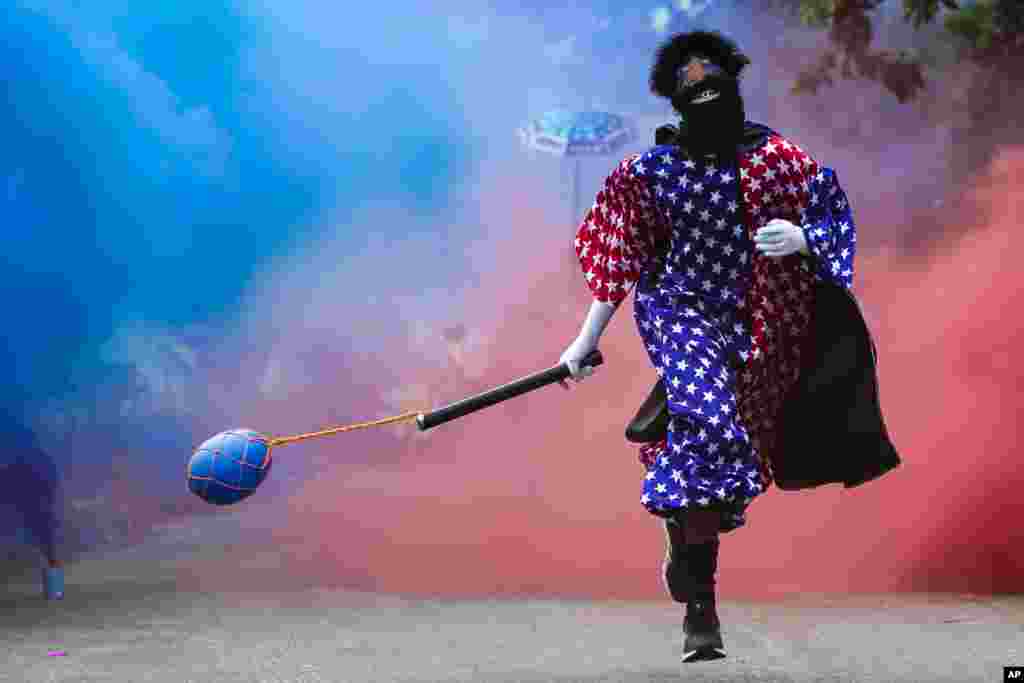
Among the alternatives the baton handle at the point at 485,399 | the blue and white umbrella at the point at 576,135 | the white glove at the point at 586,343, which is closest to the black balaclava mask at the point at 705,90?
the white glove at the point at 586,343

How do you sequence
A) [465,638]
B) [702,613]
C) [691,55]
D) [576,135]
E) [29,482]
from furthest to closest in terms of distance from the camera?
[576,135], [29,482], [465,638], [691,55], [702,613]

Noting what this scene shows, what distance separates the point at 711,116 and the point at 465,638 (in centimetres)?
194

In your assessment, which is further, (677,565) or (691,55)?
(691,55)

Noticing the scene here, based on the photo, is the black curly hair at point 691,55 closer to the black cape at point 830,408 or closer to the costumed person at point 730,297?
the costumed person at point 730,297

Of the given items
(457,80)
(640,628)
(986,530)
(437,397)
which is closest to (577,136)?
(457,80)

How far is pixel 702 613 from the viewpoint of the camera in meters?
4.54

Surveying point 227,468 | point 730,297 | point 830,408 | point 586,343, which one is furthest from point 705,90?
point 227,468

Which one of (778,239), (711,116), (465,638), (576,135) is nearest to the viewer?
(778,239)

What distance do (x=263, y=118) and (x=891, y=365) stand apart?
3869 mm

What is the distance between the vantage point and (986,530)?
6.69m

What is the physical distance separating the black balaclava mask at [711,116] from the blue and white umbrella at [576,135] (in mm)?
6049

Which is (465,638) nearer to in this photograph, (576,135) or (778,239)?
(778,239)

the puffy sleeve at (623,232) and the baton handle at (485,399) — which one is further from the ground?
the puffy sleeve at (623,232)

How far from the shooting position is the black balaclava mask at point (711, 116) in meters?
4.76
